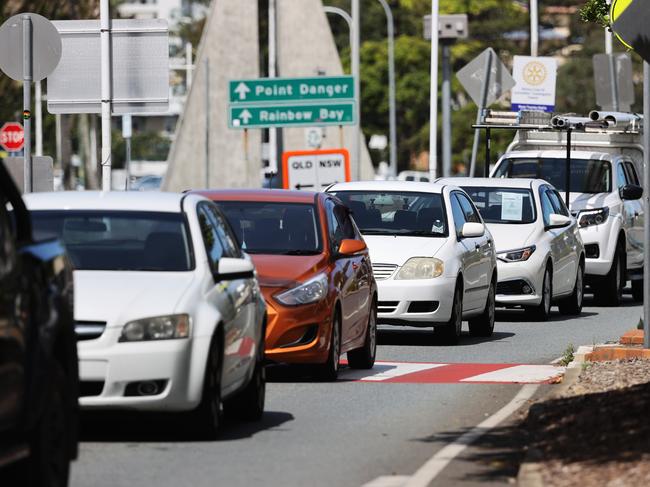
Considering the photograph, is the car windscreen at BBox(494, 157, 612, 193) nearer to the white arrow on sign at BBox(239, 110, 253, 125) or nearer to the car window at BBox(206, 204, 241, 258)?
the white arrow on sign at BBox(239, 110, 253, 125)

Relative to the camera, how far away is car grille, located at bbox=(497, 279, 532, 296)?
73.9ft

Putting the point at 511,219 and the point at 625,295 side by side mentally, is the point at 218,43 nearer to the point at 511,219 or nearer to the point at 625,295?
the point at 625,295

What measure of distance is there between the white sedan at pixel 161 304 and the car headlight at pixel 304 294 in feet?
6.77

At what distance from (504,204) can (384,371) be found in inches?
312

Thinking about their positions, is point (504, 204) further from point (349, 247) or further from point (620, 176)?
point (349, 247)

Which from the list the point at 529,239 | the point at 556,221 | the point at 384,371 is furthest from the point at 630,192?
the point at 384,371

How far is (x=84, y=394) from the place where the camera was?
10.2 meters

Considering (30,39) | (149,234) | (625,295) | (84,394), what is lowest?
(625,295)

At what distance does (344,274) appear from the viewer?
592 inches

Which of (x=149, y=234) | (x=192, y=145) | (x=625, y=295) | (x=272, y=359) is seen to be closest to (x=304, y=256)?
(x=272, y=359)

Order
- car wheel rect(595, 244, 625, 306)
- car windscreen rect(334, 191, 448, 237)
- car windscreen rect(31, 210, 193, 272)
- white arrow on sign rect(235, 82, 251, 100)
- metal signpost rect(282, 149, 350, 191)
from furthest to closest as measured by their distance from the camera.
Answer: white arrow on sign rect(235, 82, 251, 100) < metal signpost rect(282, 149, 350, 191) < car wheel rect(595, 244, 625, 306) < car windscreen rect(334, 191, 448, 237) < car windscreen rect(31, 210, 193, 272)

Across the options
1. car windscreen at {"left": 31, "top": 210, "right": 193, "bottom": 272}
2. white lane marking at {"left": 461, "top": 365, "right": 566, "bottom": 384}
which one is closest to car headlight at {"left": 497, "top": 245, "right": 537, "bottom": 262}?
white lane marking at {"left": 461, "top": 365, "right": 566, "bottom": 384}

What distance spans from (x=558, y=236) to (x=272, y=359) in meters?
9.72

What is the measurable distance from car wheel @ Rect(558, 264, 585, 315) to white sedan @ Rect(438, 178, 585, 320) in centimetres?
4
